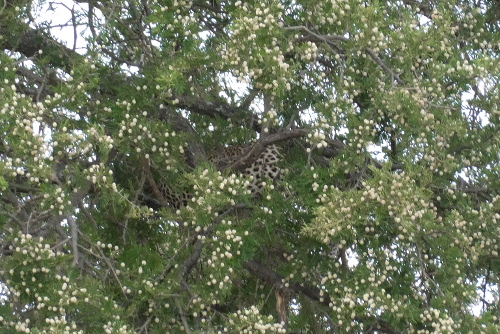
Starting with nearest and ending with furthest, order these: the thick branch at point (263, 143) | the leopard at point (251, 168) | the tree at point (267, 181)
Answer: the tree at point (267, 181), the thick branch at point (263, 143), the leopard at point (251, 168)

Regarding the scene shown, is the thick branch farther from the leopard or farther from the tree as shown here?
the leopard

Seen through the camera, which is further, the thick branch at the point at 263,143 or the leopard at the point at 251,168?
the leopard at the point at 251,168

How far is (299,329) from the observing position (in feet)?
25.4

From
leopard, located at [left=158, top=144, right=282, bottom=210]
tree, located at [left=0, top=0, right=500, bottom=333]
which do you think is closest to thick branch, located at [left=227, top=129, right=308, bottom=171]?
tree, located at [left=0, top=0, right=500, bottom=333]

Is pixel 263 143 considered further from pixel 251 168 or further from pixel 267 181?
pixel 251 168

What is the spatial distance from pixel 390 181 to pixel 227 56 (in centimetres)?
121

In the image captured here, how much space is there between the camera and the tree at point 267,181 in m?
6.01

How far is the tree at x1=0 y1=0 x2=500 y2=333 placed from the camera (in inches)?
237

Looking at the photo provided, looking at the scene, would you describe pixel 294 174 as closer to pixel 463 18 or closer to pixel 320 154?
pixel 320 154

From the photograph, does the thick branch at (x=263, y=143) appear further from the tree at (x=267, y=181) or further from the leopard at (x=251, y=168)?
the leopard at (x=251, y=168)

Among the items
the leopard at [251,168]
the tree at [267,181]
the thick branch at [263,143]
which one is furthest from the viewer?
the leopard at [251,168]

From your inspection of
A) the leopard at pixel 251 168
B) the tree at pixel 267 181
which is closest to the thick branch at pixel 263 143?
the tree at pixel 267 181

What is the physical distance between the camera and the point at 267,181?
686 cm

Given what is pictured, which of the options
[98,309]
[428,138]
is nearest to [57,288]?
[98,309]
